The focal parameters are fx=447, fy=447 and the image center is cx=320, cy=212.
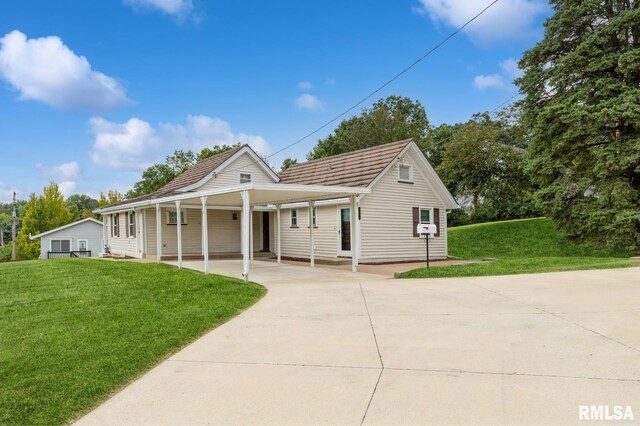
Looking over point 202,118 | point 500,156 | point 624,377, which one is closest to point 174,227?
point 202,118

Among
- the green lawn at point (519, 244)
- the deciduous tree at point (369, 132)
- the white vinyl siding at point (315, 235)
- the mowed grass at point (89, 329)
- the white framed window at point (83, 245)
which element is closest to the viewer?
the mowed grass at point (89, 329)

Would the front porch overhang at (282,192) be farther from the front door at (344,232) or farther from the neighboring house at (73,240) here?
the neighboring house at (73,240)

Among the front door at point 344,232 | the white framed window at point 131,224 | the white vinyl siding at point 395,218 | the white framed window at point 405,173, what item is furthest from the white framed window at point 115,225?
the white framed window at point 405,173

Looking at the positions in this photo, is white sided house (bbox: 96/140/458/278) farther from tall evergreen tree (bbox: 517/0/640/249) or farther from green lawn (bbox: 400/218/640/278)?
tall evergreen tree (bbox: 517/0/640/249)

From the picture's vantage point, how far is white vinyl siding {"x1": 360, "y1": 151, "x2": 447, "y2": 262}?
53.9 feet

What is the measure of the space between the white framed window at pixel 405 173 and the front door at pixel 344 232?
2.49 metres

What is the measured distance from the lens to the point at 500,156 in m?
28.3

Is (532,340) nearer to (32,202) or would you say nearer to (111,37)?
(111,37)

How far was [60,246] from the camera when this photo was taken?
33.9 meters

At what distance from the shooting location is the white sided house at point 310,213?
1627 centimetres

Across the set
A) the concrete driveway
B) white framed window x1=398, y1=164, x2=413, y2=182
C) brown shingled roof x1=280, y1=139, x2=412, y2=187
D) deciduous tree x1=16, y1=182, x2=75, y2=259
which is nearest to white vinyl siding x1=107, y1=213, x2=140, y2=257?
brown shingled roof x1=280, y1=139, x2=412, y2=187

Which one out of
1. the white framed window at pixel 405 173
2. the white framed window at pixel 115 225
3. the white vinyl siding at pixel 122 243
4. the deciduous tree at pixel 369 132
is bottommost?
the white vinyl siding at pixel 122 243

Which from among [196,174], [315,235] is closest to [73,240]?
[196,174]

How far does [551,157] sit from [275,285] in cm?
1578
